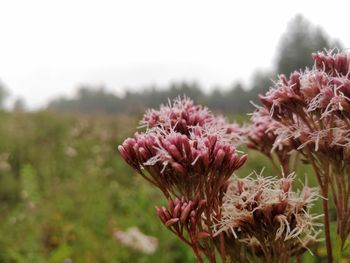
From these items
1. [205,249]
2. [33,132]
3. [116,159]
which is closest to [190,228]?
[205,249]

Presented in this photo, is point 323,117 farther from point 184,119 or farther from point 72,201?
point 72,201

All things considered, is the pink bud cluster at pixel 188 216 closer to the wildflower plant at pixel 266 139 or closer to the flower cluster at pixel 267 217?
the flower cluster at pixel 267 217

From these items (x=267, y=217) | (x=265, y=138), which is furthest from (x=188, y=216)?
(x=265, y=138)

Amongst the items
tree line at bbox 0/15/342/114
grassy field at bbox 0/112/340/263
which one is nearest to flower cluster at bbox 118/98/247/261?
grassy field at bbox 0/112/340/263

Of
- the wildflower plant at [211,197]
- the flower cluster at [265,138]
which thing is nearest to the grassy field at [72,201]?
the flower cluster at [265,138]

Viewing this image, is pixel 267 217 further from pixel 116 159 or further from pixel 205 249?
pixel 116 159
